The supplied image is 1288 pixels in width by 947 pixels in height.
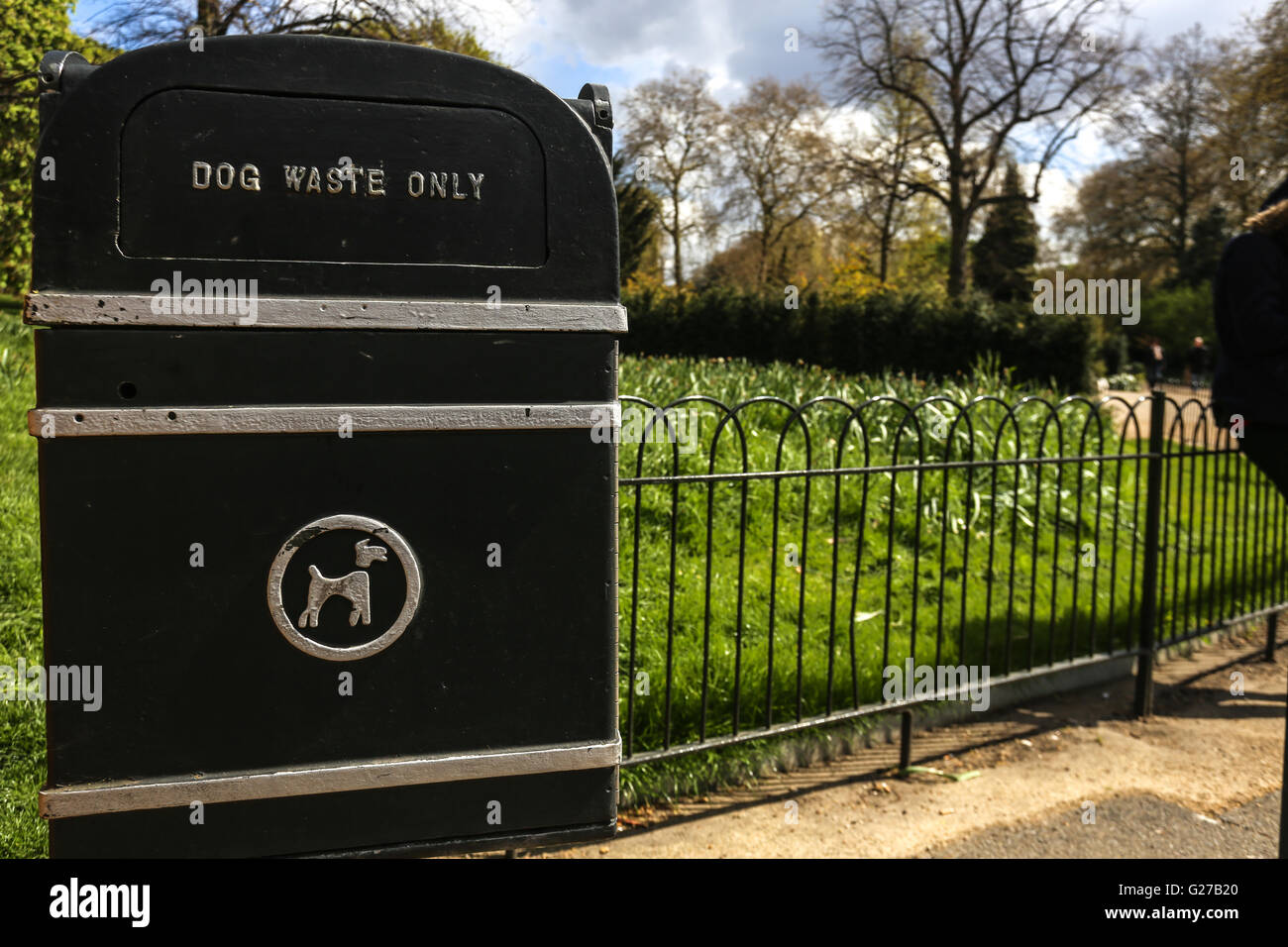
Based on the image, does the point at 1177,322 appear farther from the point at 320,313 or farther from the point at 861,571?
the point at 320,313

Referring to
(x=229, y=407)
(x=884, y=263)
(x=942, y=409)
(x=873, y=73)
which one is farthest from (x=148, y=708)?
(x=884, y=263)

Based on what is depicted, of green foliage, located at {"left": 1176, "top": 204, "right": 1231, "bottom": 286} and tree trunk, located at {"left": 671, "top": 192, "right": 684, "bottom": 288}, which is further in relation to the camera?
green foliage, located at {"left": 1176, "top": 204, "right": 1231, "bottom": 286}

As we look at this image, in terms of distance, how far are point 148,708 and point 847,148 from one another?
979 inches

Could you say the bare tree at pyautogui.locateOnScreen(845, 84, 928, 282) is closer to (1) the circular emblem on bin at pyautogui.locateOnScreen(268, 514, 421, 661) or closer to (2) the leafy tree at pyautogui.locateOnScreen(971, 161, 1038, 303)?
(2) the leafy tree at pyautogui.locateOnScreen(971, 161, 1038, 303)

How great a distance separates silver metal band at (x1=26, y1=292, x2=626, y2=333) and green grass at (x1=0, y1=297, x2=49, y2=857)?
189 centimetres

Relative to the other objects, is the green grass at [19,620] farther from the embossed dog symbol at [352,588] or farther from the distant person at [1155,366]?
the distant person at [1155,366]

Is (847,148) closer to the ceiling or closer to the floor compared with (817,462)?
closer to the ceiling

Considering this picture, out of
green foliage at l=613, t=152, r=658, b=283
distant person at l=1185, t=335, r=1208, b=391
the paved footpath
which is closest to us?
the paved footpath

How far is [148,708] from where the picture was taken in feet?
4.56

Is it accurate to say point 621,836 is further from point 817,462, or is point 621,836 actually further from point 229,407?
point 817,462

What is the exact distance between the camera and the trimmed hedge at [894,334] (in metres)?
14.7

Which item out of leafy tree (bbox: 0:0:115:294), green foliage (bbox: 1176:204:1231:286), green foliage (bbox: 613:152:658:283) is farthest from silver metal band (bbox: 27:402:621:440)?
green foliage (bbox: 1176:204:1231:286)

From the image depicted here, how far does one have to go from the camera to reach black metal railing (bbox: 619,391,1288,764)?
11.9 ft

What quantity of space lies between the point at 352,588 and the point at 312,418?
25 centimetres
